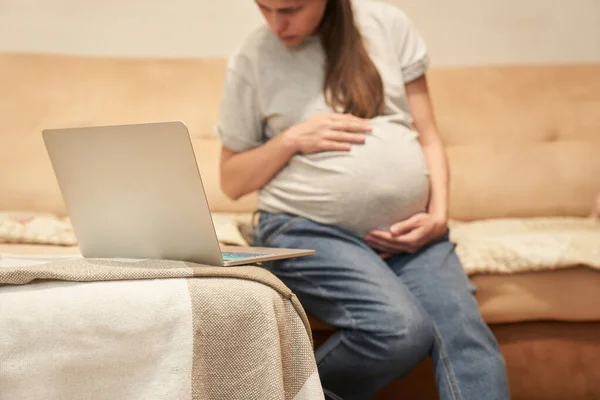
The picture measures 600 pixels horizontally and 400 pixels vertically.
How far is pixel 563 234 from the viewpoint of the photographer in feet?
4.15

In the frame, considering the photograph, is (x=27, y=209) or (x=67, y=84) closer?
(x=27, y=209)

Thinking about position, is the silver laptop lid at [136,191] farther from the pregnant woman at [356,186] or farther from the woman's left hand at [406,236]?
the woman's left hand at [406,236]

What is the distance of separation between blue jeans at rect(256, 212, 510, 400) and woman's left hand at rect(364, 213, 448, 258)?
0.10 ft

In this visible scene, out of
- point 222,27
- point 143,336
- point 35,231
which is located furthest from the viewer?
point 222,27

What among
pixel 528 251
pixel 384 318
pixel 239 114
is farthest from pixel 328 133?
pixel 528 251

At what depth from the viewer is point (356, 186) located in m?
1.08

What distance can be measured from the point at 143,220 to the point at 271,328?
0.75 feet

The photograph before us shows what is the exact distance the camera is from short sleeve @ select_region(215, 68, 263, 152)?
1201mm

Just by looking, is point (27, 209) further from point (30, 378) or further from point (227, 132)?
point (30, 378)

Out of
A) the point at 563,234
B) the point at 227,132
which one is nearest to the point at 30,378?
the point at 227,132

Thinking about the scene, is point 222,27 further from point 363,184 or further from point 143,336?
point 143,336

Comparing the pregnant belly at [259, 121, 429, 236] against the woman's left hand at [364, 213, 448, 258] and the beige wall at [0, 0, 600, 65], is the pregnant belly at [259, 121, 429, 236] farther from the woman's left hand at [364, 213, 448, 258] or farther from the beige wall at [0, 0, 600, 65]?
the beige wall at [0, 0, 600, 65]

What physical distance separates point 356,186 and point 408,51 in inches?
13.2

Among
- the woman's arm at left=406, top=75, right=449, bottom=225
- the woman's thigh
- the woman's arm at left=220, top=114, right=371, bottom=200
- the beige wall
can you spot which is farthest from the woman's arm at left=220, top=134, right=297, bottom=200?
the beige wall
